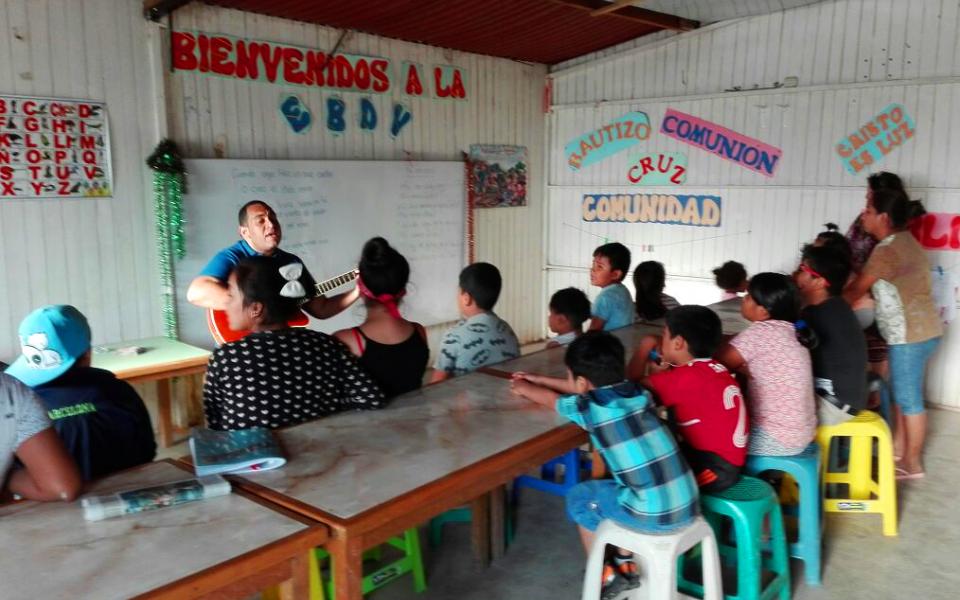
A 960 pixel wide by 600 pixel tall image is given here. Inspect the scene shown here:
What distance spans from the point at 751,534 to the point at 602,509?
496mm

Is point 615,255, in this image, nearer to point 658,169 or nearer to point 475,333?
point 475,333

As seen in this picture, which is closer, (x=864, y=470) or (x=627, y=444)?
(x=627, y=444)

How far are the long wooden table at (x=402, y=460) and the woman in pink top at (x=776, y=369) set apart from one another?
2.64 feet

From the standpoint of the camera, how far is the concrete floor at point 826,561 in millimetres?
2680

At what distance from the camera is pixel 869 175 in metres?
5.21

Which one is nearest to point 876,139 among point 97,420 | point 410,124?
point 410,124

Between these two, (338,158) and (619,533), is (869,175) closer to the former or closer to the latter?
(338,158)

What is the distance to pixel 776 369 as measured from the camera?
2627 millimetres

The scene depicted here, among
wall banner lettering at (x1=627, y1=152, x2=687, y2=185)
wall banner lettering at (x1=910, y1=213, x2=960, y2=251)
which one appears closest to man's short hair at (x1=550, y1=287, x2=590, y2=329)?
wall banner lettering at (x1=910, y1=213, x2=960, y2=251)

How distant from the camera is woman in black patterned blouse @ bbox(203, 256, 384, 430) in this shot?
2.02m

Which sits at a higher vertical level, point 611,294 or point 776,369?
point 611,294

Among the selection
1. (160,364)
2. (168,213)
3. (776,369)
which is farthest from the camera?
(168,213)

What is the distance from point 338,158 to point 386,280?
127 inches

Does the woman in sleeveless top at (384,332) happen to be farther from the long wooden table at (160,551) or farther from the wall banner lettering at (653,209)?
the wall banner lettering at (653,209)
